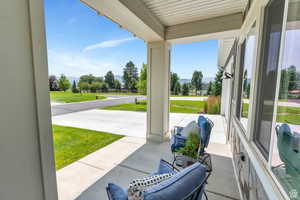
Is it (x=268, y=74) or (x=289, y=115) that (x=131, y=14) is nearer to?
(x=268, y=74)

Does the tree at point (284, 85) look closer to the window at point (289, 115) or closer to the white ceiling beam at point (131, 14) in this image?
the window at point (289, 115)

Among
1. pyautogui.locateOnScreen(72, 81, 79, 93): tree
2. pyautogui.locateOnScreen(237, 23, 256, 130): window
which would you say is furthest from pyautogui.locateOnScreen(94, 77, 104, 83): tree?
pyautogui.locateOnScreen(237, 23, 256, 130): window

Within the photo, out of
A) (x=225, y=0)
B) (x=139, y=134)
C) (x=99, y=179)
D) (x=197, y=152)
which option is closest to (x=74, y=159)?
(x=99, y=179)

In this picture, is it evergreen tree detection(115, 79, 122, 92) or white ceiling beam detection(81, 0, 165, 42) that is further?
evergreen tree detection(115, 79, 122, 92)

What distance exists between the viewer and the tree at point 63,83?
18.0 m

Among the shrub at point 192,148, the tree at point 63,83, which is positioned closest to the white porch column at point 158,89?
the shrub at point 192,148

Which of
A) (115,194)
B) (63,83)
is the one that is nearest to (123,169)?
(115,194)

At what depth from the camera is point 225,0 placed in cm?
227

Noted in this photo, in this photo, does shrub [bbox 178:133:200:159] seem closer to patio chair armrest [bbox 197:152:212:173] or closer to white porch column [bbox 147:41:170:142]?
patio chair armrest [bbox 197:152:212:173]

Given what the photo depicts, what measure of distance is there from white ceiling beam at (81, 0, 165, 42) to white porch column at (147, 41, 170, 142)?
490mm

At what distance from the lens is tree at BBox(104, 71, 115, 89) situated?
28.4 metres

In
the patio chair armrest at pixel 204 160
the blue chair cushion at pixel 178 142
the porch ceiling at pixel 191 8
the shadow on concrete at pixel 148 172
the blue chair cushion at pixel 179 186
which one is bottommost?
the shadow on concrete at pixel 148 172

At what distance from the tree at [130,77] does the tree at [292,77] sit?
77.2ft

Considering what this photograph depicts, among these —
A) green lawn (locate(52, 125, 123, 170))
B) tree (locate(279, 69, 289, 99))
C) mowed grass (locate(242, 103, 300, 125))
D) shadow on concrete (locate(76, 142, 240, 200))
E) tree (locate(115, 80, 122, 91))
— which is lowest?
shadow on concrete (locate(76, 142, 240, 200))
